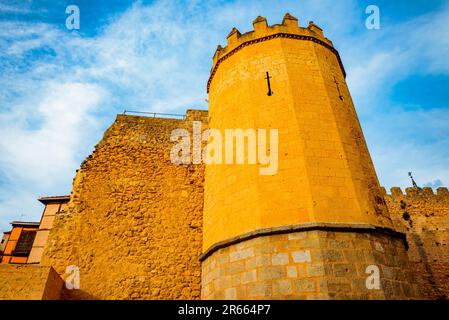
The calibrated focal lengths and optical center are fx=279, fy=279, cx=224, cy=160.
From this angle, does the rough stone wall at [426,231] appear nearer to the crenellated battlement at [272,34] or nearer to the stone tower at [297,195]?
the stone tower at [297,195]

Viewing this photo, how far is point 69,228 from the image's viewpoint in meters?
7.22

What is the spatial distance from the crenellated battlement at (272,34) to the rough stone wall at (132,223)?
3434 mm

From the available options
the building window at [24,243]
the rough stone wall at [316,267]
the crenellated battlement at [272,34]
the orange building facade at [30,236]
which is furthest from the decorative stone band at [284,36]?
the building window at [24,243]

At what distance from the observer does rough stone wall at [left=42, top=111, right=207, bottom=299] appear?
673 centimetres

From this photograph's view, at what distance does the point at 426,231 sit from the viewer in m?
15.1

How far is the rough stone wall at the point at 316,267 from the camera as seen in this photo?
14.6 feet

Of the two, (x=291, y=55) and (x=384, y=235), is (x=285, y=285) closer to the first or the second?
(x=384, y=235)

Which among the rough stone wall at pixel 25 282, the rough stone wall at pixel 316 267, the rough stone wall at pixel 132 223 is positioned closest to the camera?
the rough stone wall at pixel 316 267

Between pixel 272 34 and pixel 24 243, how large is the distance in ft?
55.5

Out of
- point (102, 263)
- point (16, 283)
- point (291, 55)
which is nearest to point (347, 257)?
point (291, 55)

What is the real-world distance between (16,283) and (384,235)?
7046 mm

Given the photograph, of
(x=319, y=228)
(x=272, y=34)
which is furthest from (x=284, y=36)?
(x=319, y=228)

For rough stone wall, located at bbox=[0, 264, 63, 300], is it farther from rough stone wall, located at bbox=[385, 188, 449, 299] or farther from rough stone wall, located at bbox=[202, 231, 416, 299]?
rough stone wall, located at bbox=[385, 188, 449, 299]

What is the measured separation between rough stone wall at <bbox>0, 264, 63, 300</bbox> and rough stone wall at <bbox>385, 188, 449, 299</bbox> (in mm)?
14789
